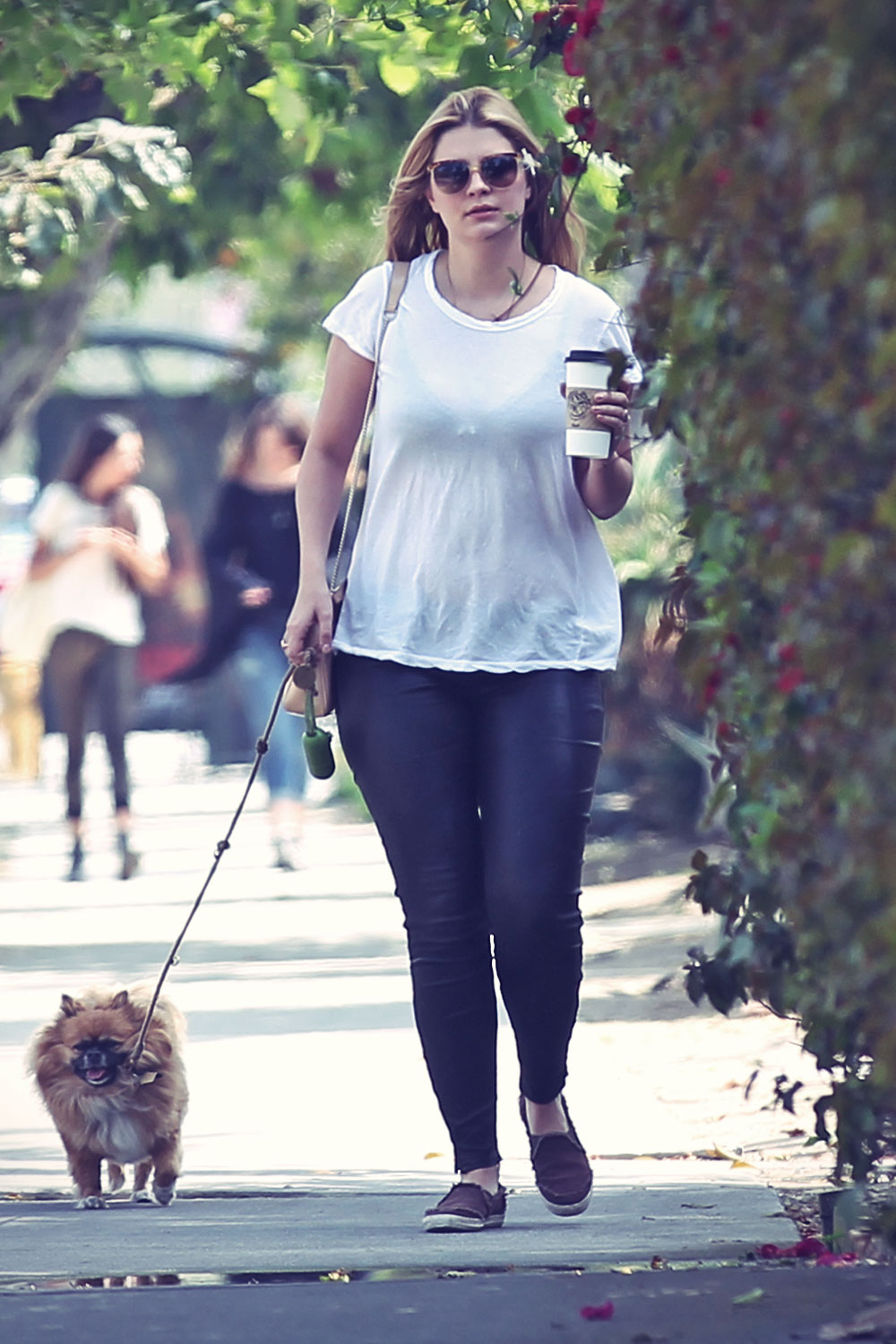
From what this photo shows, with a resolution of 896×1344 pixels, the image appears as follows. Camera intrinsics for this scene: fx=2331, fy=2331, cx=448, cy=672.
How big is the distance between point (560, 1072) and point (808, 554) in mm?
1980

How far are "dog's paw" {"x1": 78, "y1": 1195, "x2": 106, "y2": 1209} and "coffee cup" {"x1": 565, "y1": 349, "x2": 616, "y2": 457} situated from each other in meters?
2.10

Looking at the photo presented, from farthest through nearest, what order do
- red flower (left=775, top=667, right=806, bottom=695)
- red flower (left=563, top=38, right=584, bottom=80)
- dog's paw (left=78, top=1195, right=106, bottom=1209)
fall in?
dog's paw (left=78, top=1195, right=106, bottom=1209) < red flower (left=563, top=38, right=584, bottom=80) < red flower (left=775, top=667, right=806, bottom=695)

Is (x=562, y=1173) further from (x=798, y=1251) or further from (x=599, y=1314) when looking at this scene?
(x=599, y=1314)

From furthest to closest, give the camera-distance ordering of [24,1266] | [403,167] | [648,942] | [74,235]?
[648,942] → [74,235] → [403,167] → [24,1266]

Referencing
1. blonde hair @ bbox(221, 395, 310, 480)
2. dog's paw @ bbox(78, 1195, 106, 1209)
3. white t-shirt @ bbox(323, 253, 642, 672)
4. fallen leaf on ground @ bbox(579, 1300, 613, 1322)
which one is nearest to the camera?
fallen leaf on ground @ bbox(579, 1300, 613, 1322)

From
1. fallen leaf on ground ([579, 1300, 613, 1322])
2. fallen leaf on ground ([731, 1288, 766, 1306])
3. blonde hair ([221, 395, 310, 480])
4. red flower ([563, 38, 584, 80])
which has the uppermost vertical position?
red flower ([563, 38, 584, 80])

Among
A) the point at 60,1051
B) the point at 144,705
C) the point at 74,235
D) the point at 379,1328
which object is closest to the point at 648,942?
the point at 74,235

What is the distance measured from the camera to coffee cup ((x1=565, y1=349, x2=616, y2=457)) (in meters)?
3.71

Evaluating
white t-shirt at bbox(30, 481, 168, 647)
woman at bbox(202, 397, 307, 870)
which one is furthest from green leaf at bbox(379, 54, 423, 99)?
white t-shirt at bbox(30, 481, 168, 647)

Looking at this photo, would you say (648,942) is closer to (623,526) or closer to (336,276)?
(623,526)

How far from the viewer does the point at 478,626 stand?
12.9ft

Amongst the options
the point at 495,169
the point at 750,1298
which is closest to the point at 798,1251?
the point at 750,1298

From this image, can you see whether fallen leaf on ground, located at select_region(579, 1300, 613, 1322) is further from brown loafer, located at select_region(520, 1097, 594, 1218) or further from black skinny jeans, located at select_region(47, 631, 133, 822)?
black skinny jeans, located at select_region(47, 631, 133, 822)

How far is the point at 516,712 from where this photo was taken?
3.94m
